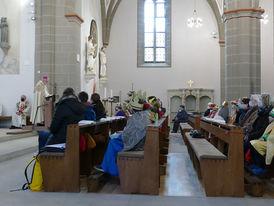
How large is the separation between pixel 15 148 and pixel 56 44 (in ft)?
16.9

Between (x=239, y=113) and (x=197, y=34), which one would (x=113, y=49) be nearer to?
(x=197, y=34)

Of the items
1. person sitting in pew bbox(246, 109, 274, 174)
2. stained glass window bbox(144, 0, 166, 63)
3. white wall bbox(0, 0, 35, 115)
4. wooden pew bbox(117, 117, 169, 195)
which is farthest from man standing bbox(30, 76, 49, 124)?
stained glass window bbox(144, 0, 166, 63)

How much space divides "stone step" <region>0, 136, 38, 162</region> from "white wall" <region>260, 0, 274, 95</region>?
14.1 meters

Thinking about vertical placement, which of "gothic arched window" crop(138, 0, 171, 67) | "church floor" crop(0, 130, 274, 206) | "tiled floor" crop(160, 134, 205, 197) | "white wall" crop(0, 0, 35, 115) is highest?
"gothic arched window" crop(138, 0, 171, 67)

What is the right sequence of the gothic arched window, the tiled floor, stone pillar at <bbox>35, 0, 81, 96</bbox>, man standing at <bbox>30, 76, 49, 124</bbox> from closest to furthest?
the tiled floor → man standing at <bbox>30, 76, 49, 124</bbox> → stone pillar at <bbox>35, 0, 81, 96</bbox> → the gothic arched window

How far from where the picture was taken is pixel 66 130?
14.3 feet

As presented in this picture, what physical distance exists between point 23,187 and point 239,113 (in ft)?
17.0

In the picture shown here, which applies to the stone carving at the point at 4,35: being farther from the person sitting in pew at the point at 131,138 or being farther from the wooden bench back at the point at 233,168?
the wooden bench back at the point at 233,168

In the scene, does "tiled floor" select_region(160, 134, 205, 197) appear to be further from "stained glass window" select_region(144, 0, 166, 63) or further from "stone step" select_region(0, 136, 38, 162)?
"stained glass window" select_region(144, 0, 166, 63)

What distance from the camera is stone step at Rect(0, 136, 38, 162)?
6208 mm

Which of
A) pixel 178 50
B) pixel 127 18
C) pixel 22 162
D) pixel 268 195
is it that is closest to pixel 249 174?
pixel 268 195

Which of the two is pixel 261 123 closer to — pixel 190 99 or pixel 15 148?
pixel 15 148

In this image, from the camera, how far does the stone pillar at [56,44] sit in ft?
35.4

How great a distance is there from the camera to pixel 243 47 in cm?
984
